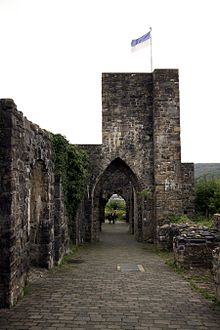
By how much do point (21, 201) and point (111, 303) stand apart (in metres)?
2.63

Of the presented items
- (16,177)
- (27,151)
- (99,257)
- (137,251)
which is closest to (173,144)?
(137,251)

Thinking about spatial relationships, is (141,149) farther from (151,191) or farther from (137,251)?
(137,251)

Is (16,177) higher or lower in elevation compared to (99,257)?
higher

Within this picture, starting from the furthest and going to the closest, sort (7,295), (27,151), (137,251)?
1. (137,251)
2. (27,151)
3. (7,295)

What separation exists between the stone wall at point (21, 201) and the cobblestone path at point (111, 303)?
52 cm

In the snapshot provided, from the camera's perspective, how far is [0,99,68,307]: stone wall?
22.4ft

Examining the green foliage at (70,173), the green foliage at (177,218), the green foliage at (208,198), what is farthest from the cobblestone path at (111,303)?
the green foliage at (208,198)

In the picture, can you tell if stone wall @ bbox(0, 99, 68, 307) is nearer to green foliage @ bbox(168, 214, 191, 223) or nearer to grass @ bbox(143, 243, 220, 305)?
grass @ bbox(143, 243, 220, 305)

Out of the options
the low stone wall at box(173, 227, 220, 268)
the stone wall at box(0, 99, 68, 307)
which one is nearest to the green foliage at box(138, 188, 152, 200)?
the low stone wall at box(173, 227, 220, 268)

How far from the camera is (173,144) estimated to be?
1792 centimetres

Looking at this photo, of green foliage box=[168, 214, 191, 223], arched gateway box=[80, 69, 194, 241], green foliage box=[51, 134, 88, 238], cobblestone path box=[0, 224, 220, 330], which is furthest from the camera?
arched gateway box=[80, 69, 194, 241]

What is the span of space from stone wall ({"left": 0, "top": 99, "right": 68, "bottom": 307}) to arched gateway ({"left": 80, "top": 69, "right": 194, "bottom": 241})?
7.56 meters

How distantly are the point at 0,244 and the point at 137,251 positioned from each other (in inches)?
361

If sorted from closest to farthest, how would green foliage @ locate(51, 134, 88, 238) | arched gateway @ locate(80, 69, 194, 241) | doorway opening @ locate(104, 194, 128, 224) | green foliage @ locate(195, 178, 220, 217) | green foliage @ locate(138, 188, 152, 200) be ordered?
1. green foliage @ locate(51, 134, 88, 238)
2. arched gateway @ locate(80, 69, 194, 241)
3. green foliage @ locate(138, 188, 152, 200)
4. green foliage @ locate(195, 178, 220, 217)
5. doorway opening @ locate(104, 194, 128, 224)
